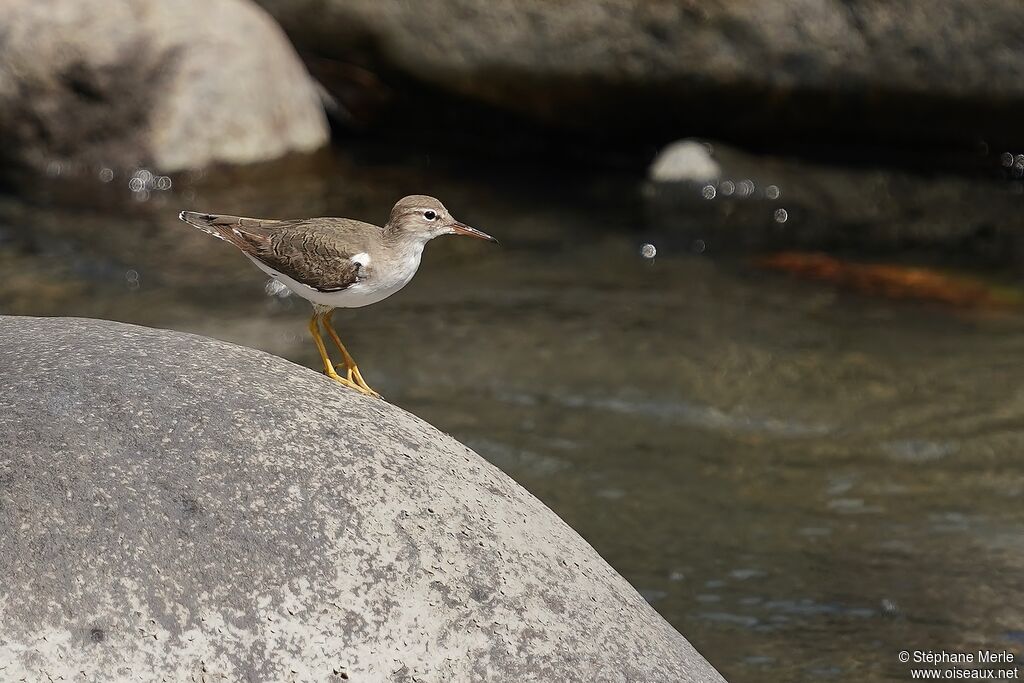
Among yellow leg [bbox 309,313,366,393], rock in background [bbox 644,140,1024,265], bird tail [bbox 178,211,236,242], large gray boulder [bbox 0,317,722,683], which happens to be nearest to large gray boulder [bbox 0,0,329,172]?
rock in background [bbox 644,140,1024,265]

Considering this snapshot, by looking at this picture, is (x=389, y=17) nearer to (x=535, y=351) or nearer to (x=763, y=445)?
(x=535, y=351)

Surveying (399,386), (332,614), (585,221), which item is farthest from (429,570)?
(585,221)

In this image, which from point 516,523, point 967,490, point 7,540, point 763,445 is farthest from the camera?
point 763,445

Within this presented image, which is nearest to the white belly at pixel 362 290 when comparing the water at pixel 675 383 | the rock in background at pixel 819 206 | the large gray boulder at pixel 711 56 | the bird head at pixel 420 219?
the bird head at pixel 420 219

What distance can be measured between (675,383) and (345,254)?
3408 mm

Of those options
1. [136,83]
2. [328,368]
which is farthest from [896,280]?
[136,83]

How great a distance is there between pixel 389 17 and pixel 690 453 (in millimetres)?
5764

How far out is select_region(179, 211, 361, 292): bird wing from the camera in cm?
486

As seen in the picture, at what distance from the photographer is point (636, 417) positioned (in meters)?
7.37

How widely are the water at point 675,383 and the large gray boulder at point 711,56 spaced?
0.86m

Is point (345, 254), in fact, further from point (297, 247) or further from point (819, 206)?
point (819, 206)

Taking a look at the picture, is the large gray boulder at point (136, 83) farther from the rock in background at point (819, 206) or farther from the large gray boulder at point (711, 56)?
the rock in background at point (819, 206)

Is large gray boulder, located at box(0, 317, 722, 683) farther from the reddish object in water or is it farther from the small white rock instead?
the small white rock

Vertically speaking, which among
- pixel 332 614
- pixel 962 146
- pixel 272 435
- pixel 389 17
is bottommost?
pixel 332 614
